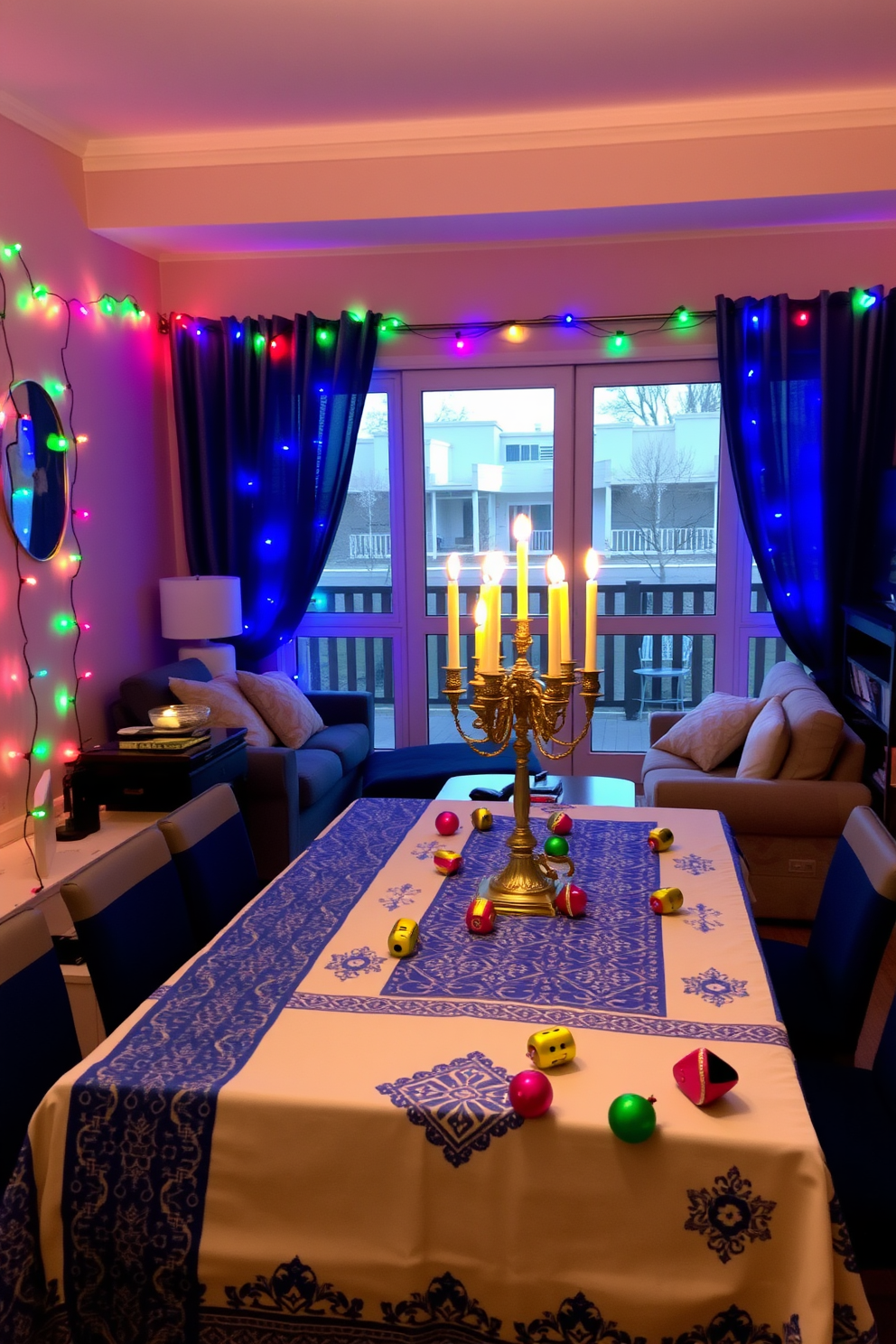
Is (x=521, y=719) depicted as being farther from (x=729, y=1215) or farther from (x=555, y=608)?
(x=729, y=1215)

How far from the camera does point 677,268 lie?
502 cm

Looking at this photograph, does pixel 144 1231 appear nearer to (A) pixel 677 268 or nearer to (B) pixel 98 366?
(B) pixel 98 366

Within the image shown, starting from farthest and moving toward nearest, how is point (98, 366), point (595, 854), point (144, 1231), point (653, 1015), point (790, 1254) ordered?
point (98, 366) < point (595, 854) < point (653, 1015) < point (144, 1231) < point (790, 1254)

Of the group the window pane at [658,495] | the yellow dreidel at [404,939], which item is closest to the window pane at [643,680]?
the window pane at [658,495]

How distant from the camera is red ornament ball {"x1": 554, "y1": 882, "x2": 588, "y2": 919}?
2010mm

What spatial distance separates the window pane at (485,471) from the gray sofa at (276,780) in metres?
1.26

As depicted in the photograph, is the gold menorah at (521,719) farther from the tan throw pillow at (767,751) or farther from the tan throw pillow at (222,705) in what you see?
the tan throw pillow at (222,705)

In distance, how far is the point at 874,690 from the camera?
14.1 feet

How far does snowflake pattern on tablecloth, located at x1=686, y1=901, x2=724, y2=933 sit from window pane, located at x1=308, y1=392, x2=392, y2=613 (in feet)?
12.2

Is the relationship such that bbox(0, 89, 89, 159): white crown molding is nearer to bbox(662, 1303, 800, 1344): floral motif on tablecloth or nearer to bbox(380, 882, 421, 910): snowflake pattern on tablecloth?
bbox(380, 882, 421, 910): snowflake pattern on tablecloth

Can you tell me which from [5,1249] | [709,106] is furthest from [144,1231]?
[709,106]

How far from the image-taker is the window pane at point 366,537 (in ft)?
18.0

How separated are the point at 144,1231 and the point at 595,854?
1.24m

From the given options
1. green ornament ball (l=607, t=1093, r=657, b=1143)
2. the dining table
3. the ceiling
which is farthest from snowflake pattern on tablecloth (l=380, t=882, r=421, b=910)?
the ceiling
